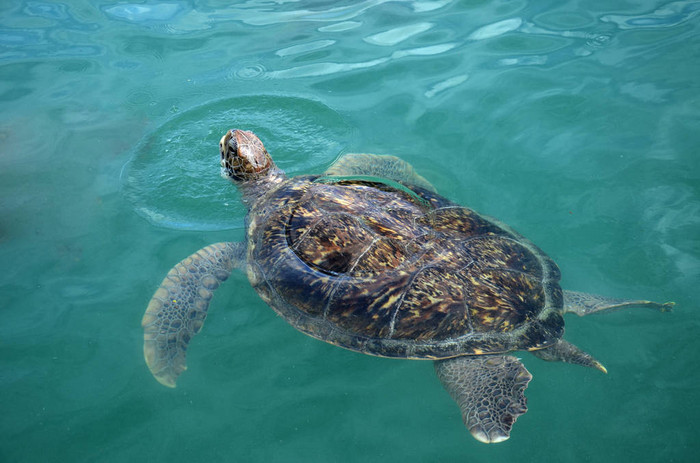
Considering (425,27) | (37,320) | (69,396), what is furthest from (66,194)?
(425,27)

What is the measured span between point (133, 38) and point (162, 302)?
17.8ft

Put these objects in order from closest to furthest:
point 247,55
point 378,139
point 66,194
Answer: point 66,194 → point 378,139 → point 247,55

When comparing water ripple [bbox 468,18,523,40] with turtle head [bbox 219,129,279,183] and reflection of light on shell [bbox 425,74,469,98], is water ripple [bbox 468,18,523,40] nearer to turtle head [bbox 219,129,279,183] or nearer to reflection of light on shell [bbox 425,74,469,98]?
reflection of light on shell [bbox 425,74,469,98]

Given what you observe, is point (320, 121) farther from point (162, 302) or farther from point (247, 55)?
point (162, 302)

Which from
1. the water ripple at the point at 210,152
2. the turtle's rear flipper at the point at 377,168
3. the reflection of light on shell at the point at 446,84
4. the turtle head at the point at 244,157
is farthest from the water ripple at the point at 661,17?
the turtle head at the point at 244,157

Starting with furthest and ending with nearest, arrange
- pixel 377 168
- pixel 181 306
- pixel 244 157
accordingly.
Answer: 1. pixel 377 168
2. pixel 244 157
3. pixel 181 306

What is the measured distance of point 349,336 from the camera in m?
3.08

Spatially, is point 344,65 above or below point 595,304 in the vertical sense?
above

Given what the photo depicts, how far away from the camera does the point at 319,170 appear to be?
490 cm

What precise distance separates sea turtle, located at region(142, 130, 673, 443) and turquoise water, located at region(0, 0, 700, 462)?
36cm

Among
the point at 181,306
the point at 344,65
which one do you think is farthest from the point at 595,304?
the point at 344,65

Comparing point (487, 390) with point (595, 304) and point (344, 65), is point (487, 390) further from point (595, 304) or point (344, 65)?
point (344, 65)

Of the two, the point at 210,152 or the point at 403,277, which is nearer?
the point at 403,277

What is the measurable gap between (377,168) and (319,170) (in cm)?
69
